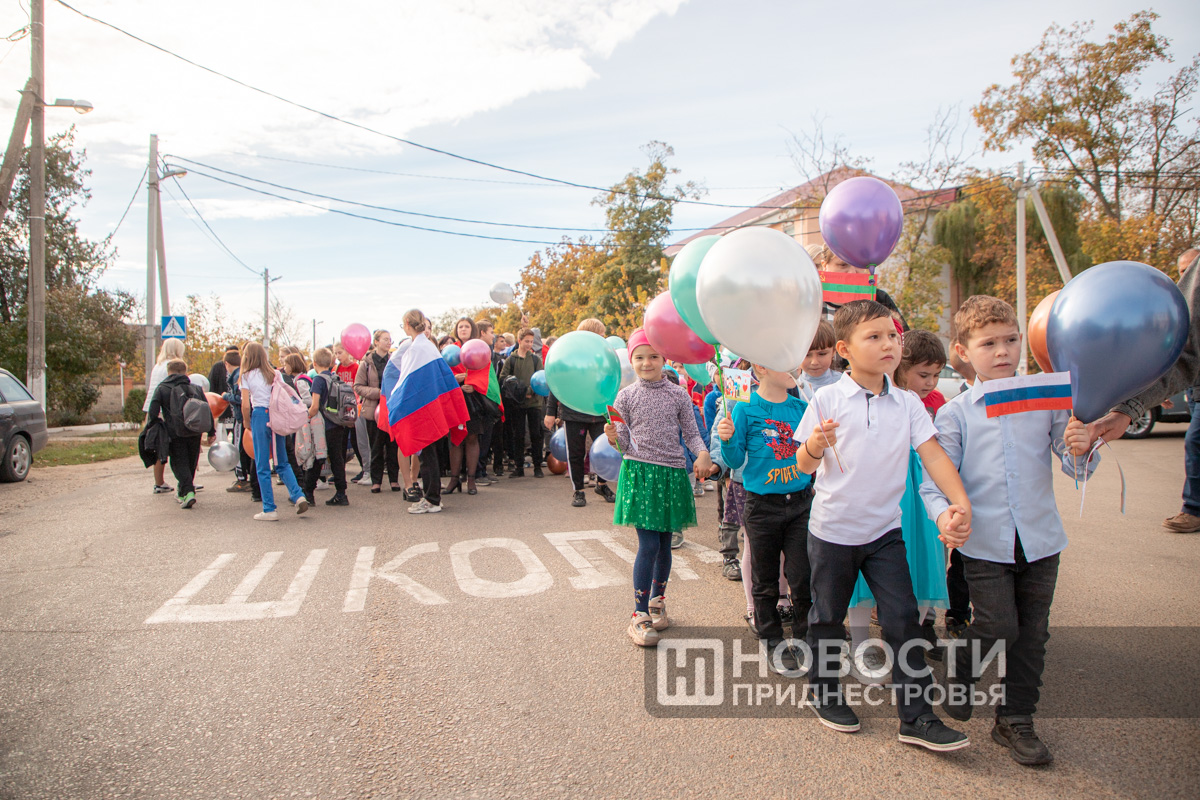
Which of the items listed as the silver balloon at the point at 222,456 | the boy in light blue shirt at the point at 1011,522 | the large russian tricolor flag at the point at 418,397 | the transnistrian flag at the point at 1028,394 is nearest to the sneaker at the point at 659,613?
the boy in light blue shirt at the point at 1011,522

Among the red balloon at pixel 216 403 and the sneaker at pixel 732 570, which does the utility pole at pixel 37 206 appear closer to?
the red balloon at pixel 216 403

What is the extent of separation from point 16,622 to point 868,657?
503cm

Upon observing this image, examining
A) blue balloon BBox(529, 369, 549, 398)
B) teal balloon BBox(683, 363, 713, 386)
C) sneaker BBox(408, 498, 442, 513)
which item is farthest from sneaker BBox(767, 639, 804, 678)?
blue balloon BBox(529, 369, 549, 398)

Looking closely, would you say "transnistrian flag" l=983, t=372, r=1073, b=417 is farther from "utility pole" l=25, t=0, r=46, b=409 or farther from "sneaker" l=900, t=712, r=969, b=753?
"utility pole" l=25, t=0, r=46, b=409

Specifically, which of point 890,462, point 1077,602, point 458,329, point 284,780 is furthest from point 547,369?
point 458,329

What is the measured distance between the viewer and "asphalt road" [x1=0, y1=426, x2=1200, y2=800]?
260 cm

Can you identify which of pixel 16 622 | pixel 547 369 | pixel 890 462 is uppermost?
pixel 547 369

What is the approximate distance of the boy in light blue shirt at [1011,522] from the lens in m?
2.71

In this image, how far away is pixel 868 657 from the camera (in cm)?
366

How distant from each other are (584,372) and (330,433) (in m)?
4.66

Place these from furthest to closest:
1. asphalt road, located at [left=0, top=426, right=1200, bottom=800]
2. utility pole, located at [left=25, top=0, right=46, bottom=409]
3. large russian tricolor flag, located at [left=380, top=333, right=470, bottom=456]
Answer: utility pole, located at [left=25, top=0, right=46, bottom=409], large russian tricolor flag, located at [left=380, top=333, right=470, bottom=456], asphalt road, located at [left=0, top=426, right=1200, bottom=800]

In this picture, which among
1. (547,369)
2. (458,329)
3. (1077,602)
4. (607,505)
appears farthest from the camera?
(458,329)

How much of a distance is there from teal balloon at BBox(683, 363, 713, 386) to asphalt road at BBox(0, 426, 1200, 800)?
1373 mm

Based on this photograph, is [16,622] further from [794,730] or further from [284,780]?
[794,730]
